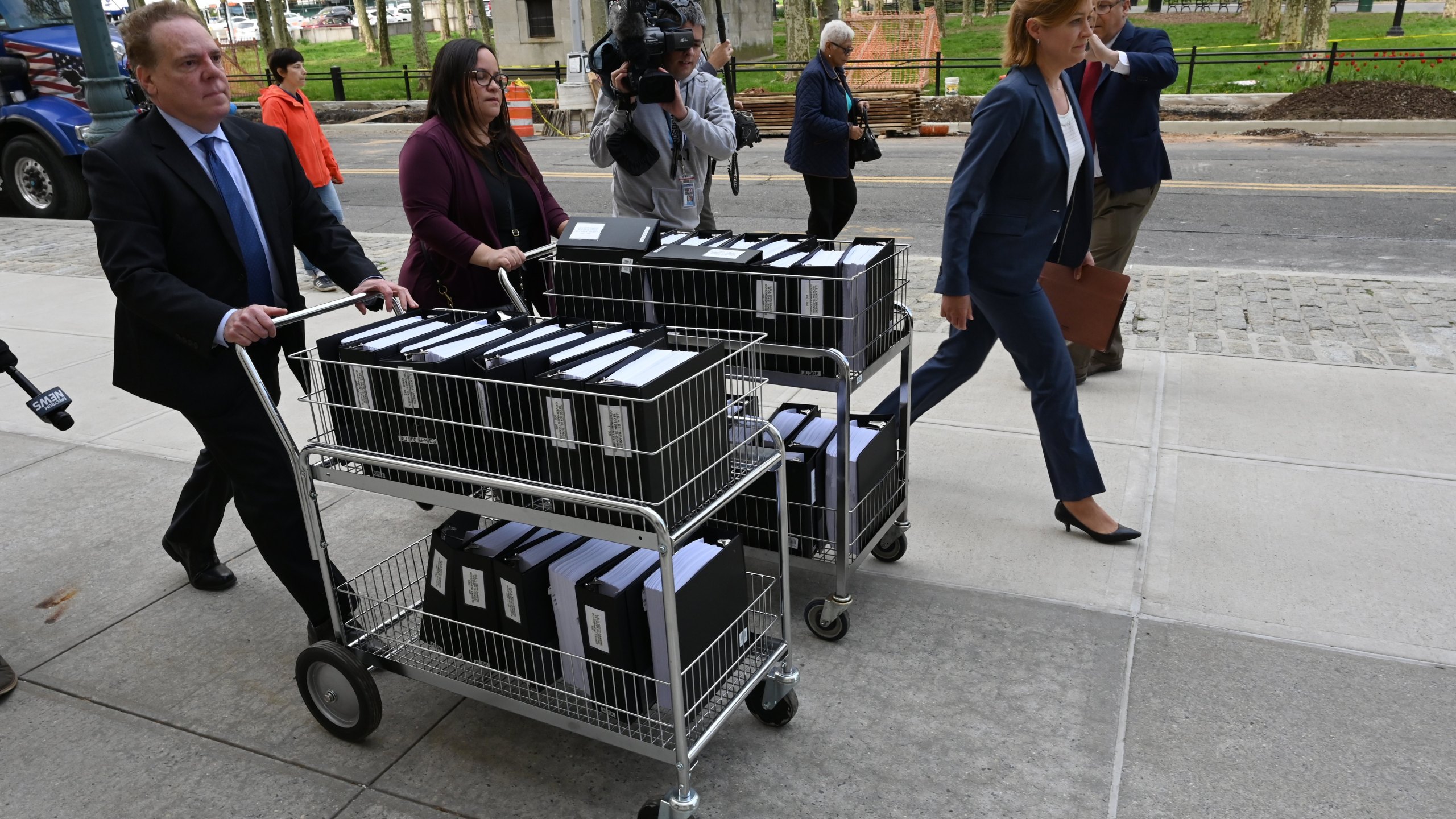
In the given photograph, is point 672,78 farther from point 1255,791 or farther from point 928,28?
point 928,28

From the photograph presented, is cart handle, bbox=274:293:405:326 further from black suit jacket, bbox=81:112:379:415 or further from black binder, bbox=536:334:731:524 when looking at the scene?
black binder, bbox=536:334:731:524

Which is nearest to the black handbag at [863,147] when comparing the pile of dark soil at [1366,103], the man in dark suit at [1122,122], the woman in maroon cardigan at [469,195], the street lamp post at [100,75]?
the man in dark suit at [1122,122]

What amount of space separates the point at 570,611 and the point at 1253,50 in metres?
26.1

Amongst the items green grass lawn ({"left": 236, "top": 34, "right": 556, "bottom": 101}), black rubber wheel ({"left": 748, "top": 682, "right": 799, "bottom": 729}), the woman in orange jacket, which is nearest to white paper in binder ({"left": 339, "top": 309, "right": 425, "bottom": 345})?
black rubber wheel ({"left": 748, "top": 682, "right": 799, "bottom": 729})

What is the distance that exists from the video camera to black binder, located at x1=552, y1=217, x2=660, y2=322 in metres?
0.79

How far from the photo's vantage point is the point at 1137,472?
4.70m

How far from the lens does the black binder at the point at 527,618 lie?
2.95m

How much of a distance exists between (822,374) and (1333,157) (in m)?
13.1

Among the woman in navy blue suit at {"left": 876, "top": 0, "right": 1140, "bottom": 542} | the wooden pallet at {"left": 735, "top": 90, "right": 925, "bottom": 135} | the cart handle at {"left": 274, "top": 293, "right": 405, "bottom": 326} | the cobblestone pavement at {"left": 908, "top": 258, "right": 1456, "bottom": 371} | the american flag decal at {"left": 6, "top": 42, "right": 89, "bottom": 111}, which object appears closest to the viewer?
the cart handle at {"left": 274, "top": 293, "right": 405, "bottom": 326}

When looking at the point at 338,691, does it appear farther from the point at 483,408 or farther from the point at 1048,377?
the point at 1048,377

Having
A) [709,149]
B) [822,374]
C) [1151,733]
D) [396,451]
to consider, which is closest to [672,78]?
[709,149]

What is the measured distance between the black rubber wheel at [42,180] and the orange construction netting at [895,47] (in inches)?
520

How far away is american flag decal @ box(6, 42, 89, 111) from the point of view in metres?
12.5

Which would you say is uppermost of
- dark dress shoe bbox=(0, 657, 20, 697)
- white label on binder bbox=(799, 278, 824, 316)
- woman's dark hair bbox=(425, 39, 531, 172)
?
woman's dark hair bbox=(425, 39, 531, 172)
